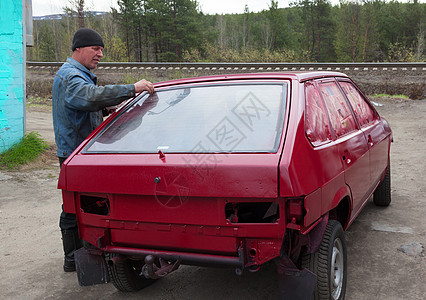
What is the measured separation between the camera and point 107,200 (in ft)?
10.6

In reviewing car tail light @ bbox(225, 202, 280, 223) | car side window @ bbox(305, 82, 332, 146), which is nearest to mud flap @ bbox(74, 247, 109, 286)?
car tail light @ bbox(225, 202, 280, 223)

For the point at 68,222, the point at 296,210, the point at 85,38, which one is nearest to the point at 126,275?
the point at 68,222

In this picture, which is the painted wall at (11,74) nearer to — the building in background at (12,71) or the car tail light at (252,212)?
the building in background at (12,71)

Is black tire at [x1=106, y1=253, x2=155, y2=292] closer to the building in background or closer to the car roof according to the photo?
the car roof

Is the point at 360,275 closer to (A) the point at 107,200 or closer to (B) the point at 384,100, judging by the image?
(A) the point at 107,200

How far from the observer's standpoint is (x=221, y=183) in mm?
2742

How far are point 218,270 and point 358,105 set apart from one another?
2.13 metres

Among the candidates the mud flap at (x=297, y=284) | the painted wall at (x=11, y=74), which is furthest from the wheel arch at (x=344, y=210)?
the painted wall at (x=11, y=74)

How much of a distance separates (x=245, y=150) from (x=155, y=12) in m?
52.6

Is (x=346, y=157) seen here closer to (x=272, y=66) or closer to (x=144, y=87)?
(x=144, y=87)

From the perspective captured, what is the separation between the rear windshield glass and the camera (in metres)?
2.95

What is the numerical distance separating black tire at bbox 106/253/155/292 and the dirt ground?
9 centimetres

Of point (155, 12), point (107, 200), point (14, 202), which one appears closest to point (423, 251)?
point (107, 200)

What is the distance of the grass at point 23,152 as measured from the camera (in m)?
8.59
